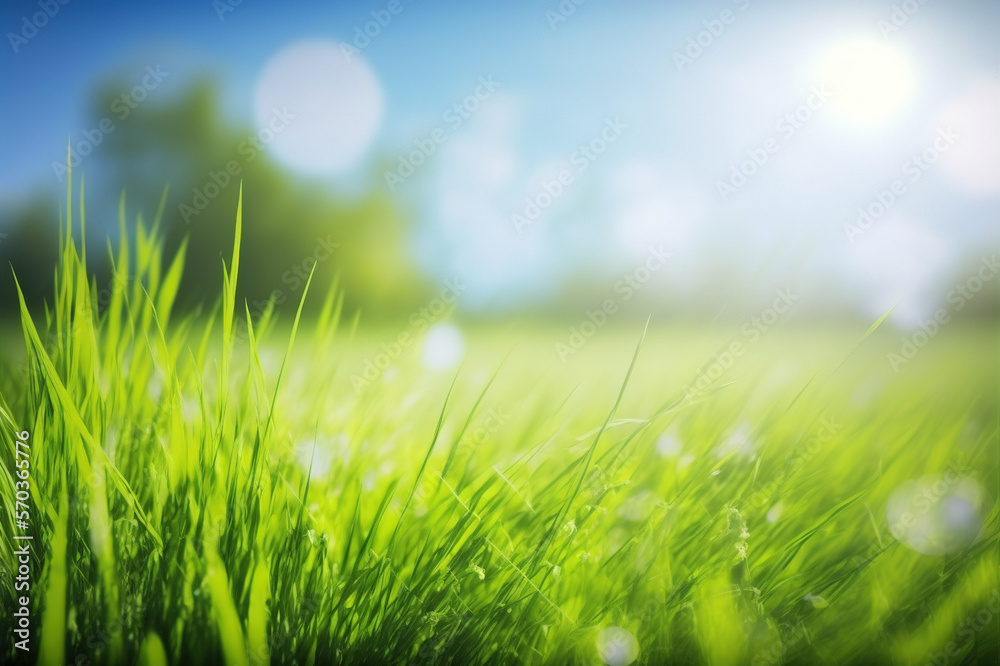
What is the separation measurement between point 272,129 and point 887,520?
1353 mm

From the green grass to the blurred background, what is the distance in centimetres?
35

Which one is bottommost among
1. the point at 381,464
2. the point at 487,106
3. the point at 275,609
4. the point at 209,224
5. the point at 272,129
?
the point at 275,609

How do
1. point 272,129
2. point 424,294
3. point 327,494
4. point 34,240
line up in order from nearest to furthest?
1. point 327,494
2. point 34,240
3. point 272,129
4. point 424,294

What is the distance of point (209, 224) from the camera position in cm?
150

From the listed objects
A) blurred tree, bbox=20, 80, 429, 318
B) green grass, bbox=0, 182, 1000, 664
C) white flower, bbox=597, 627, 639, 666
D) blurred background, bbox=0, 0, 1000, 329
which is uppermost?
blurred background, bbox=0, 0, 1000, 329

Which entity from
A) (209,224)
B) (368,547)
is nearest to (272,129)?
(209,224)

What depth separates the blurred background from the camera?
A: 1118 millimetres

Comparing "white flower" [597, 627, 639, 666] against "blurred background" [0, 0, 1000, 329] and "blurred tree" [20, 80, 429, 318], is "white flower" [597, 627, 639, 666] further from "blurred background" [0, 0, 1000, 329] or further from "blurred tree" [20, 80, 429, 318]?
"blurred tree" [20, 80, 429, 318]

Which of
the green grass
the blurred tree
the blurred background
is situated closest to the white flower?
the green grass

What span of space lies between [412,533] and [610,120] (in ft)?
3.00

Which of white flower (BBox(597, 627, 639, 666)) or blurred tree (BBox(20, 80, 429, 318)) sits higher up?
blurred tree (BBox(20, 80, 429, 318))

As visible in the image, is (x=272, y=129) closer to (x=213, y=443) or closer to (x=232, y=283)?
(x=232, y=283)

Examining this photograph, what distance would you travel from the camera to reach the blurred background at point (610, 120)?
1.12 meters

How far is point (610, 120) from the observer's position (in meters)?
1.20
